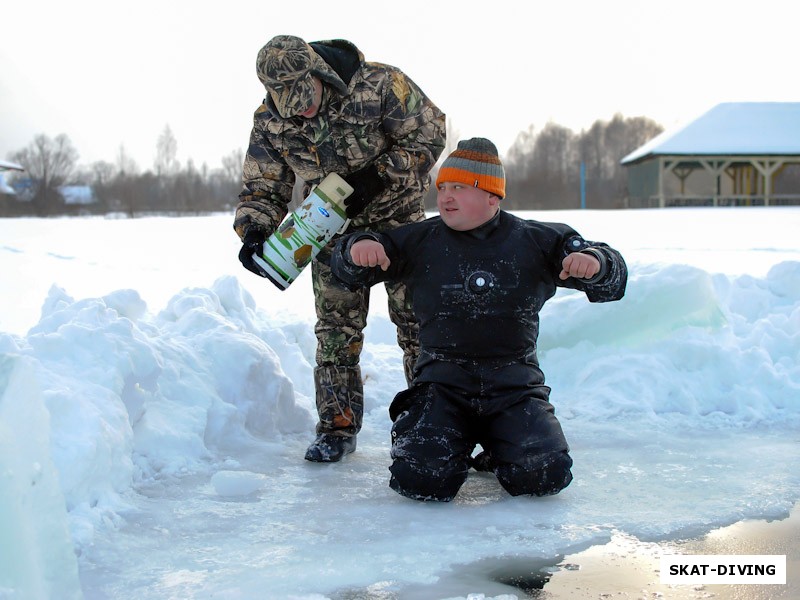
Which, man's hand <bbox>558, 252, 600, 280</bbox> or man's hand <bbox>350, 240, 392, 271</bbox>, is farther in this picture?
man's hand <bbox>350, 240, 392, 271</bbox>

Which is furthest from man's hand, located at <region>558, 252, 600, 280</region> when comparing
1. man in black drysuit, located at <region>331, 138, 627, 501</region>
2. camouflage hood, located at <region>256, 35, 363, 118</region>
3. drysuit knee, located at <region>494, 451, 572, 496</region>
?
camouflage hood, located at <region>256, 35, 363, 118</region>

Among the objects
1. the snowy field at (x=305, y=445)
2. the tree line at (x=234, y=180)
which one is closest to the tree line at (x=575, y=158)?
the tree line at (x=234, y=180)

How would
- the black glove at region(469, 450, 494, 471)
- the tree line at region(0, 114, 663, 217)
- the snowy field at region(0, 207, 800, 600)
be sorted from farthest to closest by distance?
the tree line at region(0, 114, 663, 217)
the black glove at region(469, 450, 494, 471)
the snowy field at region(0, 207, 800, 600)

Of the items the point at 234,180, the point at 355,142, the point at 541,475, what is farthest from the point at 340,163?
the point at 234,180

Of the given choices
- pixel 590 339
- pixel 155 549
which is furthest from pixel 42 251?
pixel 155 549

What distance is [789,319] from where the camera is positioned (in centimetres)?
426

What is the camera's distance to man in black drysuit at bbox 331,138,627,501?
2.59 metres

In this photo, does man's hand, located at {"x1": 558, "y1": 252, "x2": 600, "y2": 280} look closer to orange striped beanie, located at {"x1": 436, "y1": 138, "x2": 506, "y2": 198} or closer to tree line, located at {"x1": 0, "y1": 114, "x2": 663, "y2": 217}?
orange striped beanie, located at {"x1": 436, "y1": 138, "x2": 506, "y2": 198}

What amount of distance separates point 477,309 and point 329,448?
804mm

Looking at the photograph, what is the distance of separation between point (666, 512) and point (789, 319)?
2.20 m

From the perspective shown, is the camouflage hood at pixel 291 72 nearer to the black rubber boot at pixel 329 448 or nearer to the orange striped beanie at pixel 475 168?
the orange striped beanie at pixel 475 168

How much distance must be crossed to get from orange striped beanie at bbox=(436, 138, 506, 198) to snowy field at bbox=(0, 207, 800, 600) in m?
0.97

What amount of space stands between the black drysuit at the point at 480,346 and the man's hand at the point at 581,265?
3cm

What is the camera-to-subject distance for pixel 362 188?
2.95 metres
